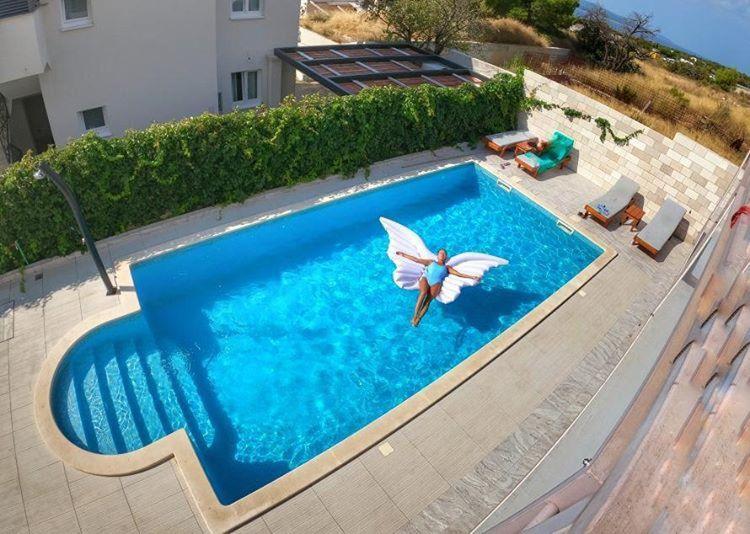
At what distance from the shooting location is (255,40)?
65.9ft

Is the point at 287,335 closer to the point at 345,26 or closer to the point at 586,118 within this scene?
the point at 586,118

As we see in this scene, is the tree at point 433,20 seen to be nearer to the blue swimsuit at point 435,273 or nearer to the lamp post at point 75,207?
the blue swimsuit at point 435,273

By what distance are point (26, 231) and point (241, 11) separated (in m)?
12.4

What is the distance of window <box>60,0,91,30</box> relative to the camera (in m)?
14.0

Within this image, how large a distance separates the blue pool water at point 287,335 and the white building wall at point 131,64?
6.55m

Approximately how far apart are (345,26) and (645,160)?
75.5 feet

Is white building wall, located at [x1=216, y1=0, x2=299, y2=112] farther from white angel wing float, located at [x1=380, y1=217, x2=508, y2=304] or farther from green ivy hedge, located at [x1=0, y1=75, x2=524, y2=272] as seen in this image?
white angel wing float, located at [x1=380, y1=217, x2=508, y2=304]

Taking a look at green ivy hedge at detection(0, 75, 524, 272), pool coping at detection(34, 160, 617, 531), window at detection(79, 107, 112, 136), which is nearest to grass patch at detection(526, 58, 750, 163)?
green ivy hedge at detection(0, 75, 524, 272)

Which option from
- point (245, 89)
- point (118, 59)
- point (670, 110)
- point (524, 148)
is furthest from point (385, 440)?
point (670, 110)

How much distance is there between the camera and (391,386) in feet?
38.6

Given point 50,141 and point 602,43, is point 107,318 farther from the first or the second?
point 602,43

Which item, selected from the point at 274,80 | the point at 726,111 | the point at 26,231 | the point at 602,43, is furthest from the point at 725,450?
the point at 602,43

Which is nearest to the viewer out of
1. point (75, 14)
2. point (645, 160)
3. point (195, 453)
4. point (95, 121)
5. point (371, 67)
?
point (195, 453)

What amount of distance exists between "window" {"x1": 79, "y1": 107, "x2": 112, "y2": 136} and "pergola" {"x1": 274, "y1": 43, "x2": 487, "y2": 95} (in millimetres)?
7773
